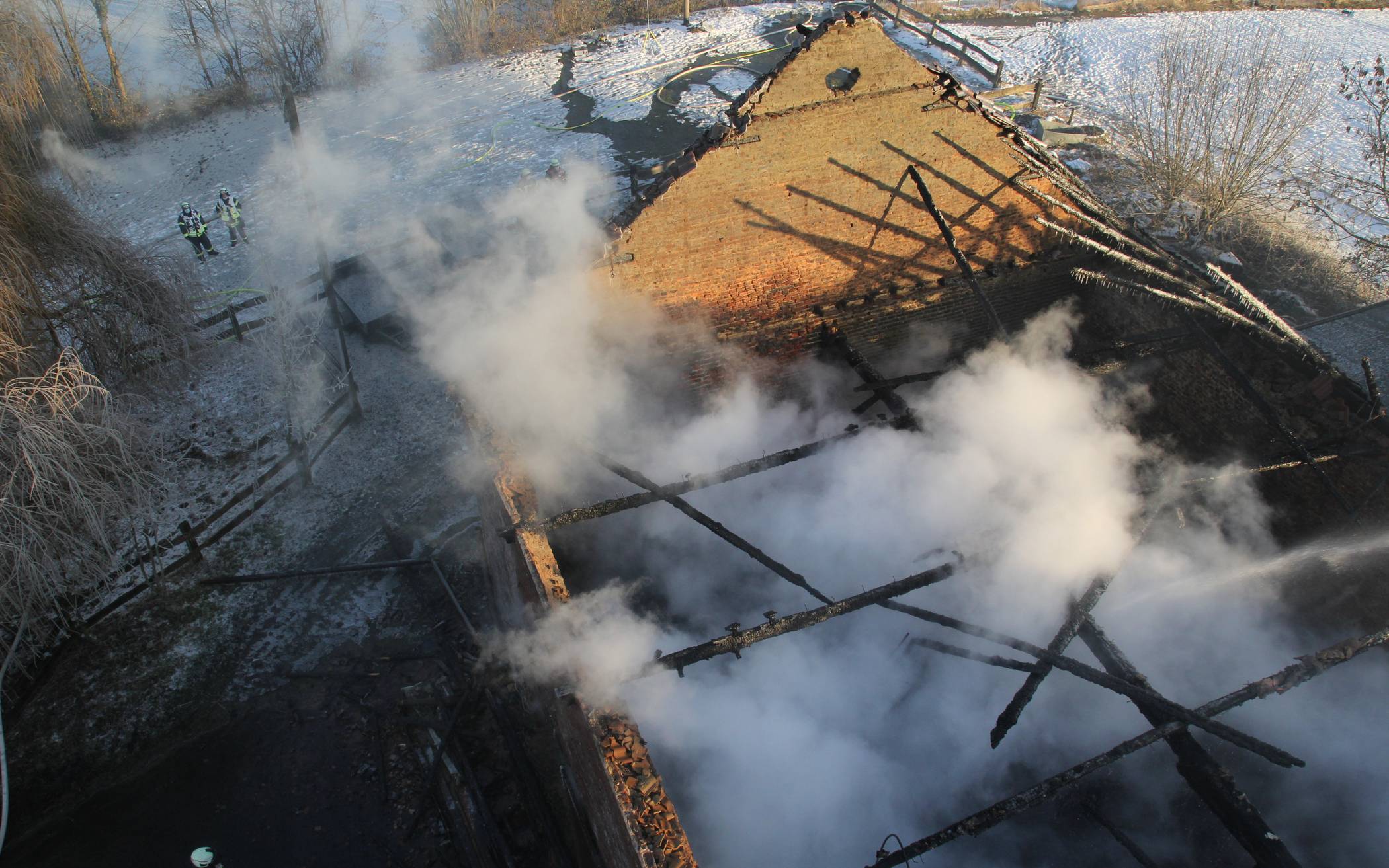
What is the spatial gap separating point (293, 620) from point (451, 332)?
159 inches

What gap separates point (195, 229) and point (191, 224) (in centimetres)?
12

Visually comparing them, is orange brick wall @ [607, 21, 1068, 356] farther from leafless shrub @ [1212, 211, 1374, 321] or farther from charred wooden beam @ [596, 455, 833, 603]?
leafless shrub @ [1212, 211, 1374, 321]

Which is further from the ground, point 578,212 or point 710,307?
point 578,212

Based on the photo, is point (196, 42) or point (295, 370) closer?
point (295, 370)

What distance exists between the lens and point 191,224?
14.9m

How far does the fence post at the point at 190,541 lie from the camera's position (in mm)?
8695

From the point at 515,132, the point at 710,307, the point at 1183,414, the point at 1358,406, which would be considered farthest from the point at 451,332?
the point at 515,132

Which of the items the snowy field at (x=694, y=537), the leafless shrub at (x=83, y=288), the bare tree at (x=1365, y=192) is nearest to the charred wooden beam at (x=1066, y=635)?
the snowy field at (x=694, y=537)

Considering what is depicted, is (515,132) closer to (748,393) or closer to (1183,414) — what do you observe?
(748,393)

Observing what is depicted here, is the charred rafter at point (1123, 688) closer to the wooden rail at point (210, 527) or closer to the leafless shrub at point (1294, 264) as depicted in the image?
the wooden rail at point (210, 527)

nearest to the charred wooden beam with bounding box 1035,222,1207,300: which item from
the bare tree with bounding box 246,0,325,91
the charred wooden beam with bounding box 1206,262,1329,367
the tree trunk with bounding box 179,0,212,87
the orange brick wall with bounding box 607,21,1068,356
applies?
the charred wooden beam with bounding box 1206,262,1329,367

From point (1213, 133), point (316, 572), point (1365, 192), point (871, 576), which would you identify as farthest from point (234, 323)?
point (1365, 192)

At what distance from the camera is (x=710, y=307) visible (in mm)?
8078

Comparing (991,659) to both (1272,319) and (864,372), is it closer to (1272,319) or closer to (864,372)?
(864,372)
